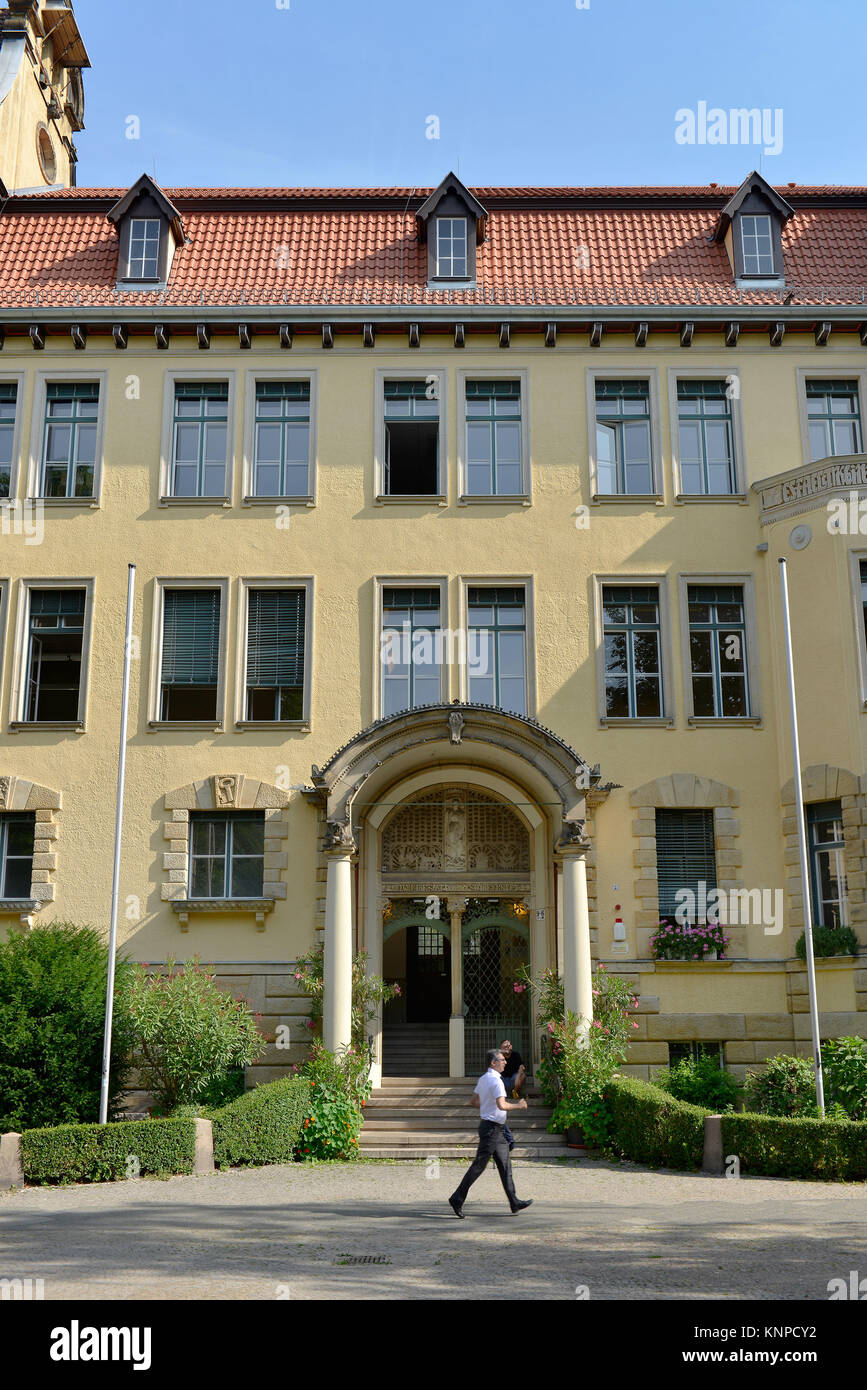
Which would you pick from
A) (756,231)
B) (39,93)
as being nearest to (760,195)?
(756,231)

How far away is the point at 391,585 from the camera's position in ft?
71.3

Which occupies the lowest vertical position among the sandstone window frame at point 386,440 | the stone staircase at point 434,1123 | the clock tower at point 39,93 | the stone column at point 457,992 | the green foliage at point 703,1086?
the stone staircase at point 434,1123

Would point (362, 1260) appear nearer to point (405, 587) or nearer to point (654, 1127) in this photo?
point (654, 1127)

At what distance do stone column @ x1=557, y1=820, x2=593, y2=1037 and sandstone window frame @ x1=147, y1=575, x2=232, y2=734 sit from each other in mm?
6165

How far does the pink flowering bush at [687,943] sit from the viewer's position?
1998cm

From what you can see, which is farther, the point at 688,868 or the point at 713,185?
the point at 713,185

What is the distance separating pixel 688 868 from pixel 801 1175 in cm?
693

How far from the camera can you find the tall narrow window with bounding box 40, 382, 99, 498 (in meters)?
22.4

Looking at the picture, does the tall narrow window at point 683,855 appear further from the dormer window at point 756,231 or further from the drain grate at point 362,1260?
the drain grate at point 362,1260

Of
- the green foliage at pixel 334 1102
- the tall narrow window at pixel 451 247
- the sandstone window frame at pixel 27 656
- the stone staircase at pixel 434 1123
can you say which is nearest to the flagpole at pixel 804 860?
the stone staircase at pixel 434 1123

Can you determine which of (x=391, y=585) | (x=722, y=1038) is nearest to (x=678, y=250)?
(x=391, y=585)

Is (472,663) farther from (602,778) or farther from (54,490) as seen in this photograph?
(54,490)

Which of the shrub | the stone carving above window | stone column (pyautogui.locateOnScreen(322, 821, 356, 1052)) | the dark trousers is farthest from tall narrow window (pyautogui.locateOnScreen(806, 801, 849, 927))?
the dark trousers

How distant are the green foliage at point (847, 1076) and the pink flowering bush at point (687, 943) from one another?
2718 mm
